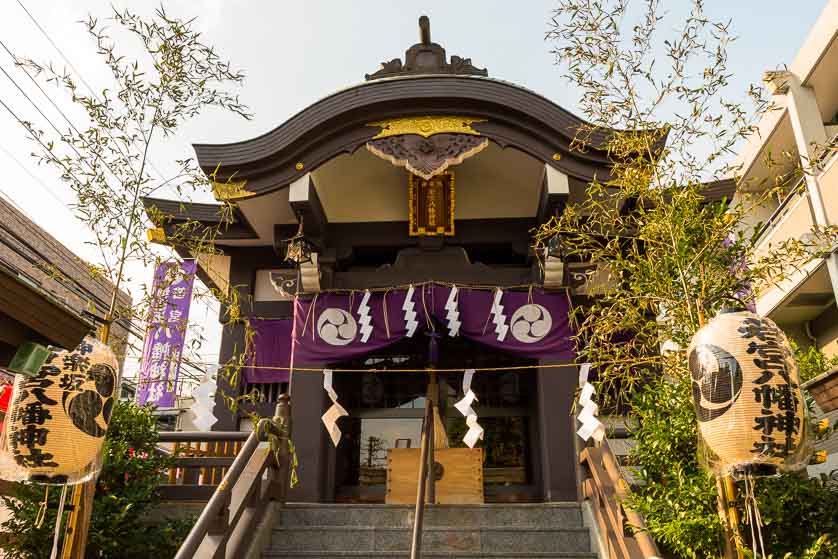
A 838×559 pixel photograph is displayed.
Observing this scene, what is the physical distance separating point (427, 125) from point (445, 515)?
14.6 feet

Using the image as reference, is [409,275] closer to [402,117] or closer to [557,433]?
[402,117]

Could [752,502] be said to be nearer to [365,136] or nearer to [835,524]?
[835,524]

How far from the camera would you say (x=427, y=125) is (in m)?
8.09

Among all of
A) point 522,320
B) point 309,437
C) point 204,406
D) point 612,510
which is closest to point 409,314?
point 522,320

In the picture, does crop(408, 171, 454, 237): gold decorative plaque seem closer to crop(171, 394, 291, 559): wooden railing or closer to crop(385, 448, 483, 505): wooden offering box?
crop(385, 448, 483, 505): wooden offering box

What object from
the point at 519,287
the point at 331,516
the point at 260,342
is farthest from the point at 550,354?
the point at 260,342

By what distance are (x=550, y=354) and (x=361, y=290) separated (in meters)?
2.57

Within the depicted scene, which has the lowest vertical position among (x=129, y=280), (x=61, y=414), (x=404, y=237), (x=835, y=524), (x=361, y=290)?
(x=835, y=524)

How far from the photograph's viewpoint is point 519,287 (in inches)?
341

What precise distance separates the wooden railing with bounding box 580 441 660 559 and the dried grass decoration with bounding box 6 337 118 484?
380cm

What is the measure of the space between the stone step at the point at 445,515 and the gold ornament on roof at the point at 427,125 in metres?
4.25

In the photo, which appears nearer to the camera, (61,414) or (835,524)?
(61,414)

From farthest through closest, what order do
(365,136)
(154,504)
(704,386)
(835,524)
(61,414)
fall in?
(365,136) < (154,504) < (835,524) < (61,414) < (704,386)

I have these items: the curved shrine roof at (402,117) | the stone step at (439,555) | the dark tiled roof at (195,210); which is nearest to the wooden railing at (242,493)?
the stone step at (439,555)
